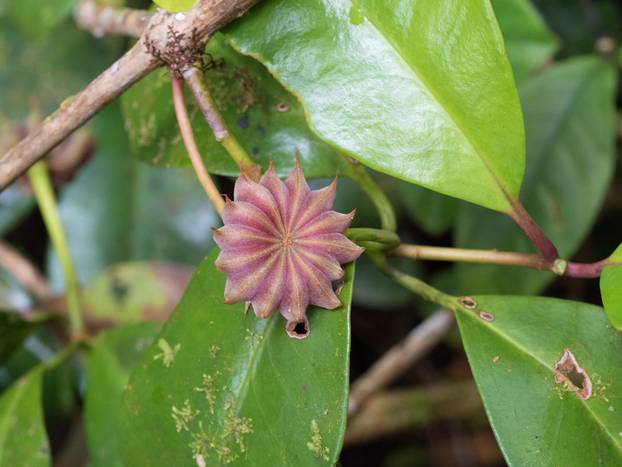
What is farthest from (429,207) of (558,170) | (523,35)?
(523,35)

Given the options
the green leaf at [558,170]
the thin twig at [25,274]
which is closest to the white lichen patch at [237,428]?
the green leaf at [558,170]

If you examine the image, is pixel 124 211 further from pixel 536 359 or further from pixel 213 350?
pixel 536 359

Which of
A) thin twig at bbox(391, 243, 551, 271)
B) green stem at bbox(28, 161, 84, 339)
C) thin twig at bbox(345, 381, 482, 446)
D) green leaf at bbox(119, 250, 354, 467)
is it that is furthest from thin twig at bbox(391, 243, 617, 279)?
thin twig at bbox(345, 381, 482, 446)

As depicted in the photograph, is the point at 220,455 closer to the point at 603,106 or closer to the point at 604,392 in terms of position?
the point at 604,392

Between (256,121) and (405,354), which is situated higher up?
(256,121)

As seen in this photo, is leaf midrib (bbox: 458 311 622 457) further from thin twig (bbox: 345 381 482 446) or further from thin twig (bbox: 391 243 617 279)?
thin twig (bbox: 345 381 482 446)

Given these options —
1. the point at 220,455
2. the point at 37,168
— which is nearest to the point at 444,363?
the point at 37,168
